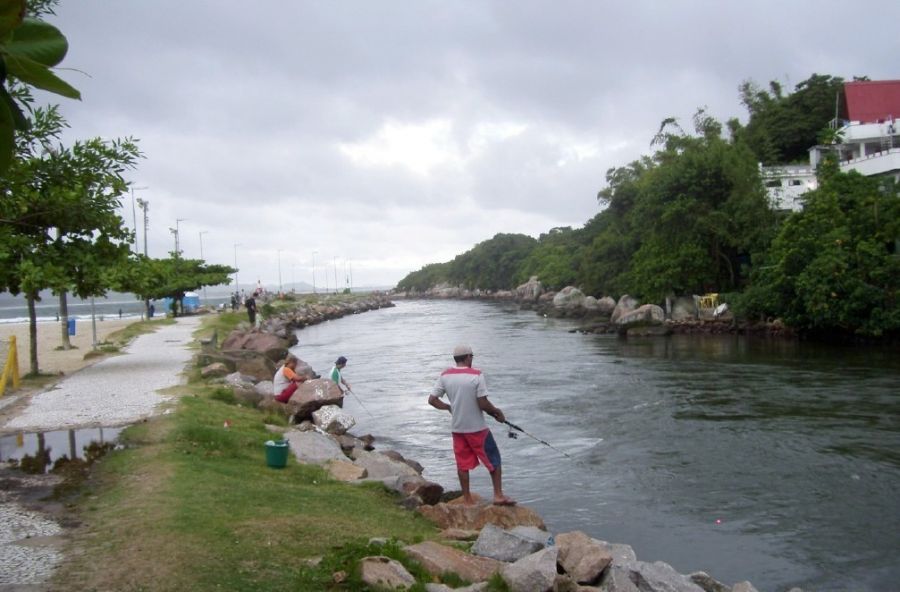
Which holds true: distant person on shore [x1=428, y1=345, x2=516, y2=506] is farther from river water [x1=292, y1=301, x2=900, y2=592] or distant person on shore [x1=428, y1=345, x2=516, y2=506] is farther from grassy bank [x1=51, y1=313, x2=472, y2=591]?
river water [x1=292, y1=301, x2=900, y2=592]

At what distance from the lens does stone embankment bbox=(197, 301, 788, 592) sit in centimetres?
603

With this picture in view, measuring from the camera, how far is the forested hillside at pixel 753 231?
106 ft

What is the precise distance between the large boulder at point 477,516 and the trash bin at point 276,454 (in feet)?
7.31

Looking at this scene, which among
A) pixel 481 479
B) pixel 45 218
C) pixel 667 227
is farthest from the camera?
pixel 667 227

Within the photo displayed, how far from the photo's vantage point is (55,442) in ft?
37.8

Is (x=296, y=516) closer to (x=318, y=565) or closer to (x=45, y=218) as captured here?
(x=318, y=565)

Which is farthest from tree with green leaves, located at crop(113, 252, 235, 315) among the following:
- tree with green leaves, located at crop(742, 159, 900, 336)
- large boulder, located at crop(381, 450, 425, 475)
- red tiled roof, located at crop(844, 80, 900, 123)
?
red tiled roof, located at crop(844, 80, 900, 123)

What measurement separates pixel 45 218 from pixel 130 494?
791cm

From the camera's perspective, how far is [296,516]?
24.8ft

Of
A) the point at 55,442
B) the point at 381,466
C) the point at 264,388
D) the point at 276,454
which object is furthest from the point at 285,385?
the point at 276,454

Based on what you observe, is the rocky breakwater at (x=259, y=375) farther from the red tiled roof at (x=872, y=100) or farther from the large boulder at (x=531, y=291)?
the large boulder at (x=531, y=291)

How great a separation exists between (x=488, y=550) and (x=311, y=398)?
9.61m

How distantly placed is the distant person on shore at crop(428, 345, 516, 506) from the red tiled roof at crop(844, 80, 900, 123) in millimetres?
52940

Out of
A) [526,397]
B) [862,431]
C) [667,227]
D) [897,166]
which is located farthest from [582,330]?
[862,431]
